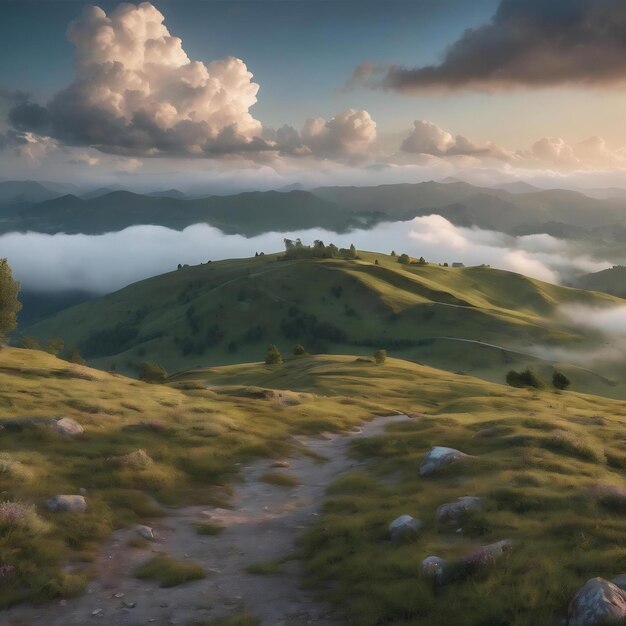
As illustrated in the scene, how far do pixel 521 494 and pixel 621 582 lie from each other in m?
9.29

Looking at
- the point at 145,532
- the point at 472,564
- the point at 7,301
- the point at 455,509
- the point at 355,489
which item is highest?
the point at 7,301

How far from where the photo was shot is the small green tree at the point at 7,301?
8531 centimetres

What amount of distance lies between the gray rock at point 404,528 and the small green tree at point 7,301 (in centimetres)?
8185

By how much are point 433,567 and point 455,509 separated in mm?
6143

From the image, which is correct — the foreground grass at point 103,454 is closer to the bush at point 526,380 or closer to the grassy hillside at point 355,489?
the grassy hillside at point 355,489

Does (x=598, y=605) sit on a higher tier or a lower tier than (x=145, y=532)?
higher

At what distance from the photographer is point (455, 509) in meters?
22.8

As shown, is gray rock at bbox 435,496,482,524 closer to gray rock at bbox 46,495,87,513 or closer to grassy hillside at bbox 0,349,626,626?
grassy hillside at bbox 0,349,626,626

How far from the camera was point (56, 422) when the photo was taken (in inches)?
1421

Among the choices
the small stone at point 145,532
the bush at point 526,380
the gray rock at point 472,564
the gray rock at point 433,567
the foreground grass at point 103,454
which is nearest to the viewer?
the gray rock at point 472,564

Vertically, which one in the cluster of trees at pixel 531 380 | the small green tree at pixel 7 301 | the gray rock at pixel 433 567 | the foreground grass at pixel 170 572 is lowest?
the cluster of trees at pixel 531 380

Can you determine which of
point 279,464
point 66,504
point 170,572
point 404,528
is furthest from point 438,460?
point 66,504

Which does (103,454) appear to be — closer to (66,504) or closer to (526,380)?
(66,504)

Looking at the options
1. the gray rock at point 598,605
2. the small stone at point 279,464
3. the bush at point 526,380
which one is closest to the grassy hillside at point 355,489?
the gray rock at point 598,605
